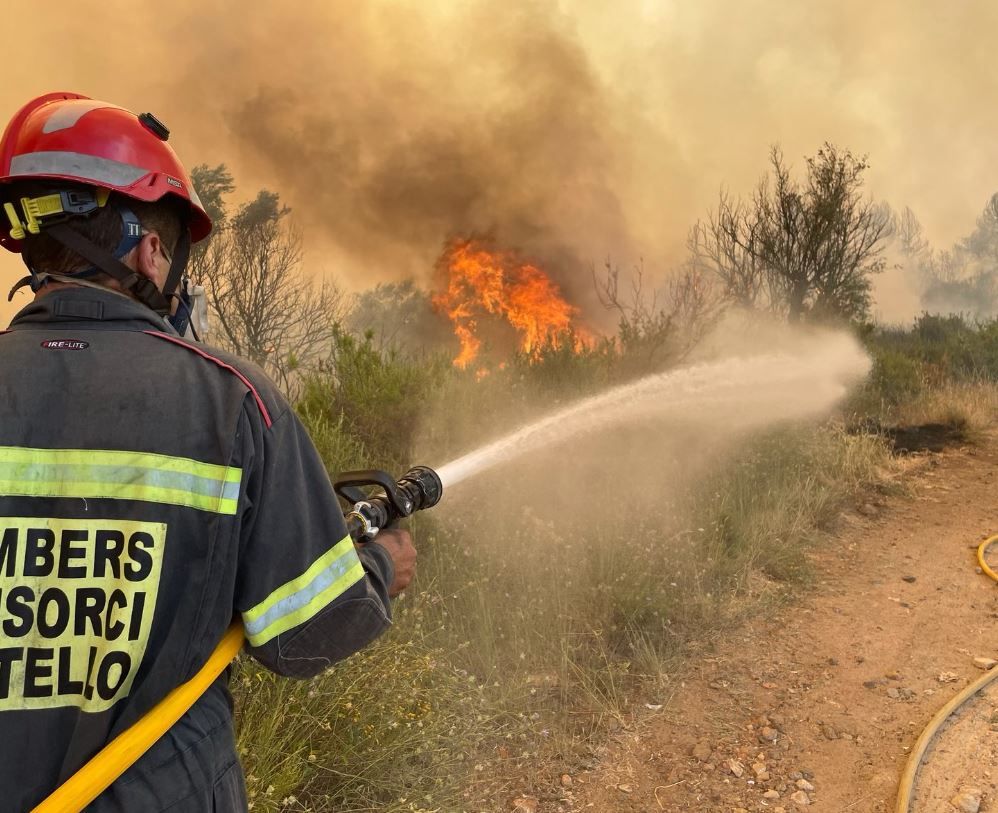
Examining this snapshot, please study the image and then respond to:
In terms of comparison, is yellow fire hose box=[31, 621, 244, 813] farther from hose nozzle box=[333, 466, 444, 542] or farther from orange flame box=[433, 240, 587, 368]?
orange flame box=[433, 240, 587, 368]

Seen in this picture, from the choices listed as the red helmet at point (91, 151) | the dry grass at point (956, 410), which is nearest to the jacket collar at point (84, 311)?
the red helmet at point (91, 151)

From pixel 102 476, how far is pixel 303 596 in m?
0.41

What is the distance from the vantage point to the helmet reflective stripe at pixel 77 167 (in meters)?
1.33

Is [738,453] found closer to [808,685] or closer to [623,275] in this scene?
[808,685]

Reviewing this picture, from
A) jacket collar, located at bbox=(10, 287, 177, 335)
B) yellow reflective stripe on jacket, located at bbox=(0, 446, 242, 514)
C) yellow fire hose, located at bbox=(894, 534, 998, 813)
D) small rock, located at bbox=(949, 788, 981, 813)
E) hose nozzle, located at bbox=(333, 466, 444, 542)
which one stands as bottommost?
small rock, located at bbox=(949, 788, 981, 813)

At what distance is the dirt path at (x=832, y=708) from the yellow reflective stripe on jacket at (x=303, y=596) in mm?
2272

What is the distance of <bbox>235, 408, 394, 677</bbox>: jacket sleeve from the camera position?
1.28m

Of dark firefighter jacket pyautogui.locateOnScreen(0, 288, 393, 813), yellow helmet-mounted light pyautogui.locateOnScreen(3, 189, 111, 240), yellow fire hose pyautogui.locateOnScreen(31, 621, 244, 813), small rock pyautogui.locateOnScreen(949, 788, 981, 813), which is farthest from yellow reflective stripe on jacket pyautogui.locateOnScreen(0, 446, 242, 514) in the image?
small rock pyautogui.locateOnScreen(949, 788, 981, 813)

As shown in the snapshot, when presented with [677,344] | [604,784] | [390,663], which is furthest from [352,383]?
[677,344]

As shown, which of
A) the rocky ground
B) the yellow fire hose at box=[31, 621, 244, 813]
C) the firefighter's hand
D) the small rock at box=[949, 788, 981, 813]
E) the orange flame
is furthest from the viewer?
the orange flame

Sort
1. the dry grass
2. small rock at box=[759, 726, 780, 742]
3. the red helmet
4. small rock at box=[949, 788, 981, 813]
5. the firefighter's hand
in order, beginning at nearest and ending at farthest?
the red helmet
the firefighter's hand
small rock at box=[949, 788, 981, 813]
small rock at box=[759, 726, 780, 742]
the dry grass

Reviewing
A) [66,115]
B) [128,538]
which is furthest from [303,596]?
[66,115]

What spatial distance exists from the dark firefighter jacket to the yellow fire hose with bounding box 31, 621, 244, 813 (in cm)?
2

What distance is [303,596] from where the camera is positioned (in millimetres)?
1309
